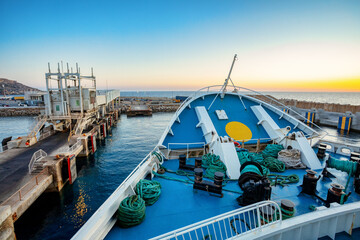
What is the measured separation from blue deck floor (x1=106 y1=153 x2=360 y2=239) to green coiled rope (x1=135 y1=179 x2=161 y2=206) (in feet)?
0.54

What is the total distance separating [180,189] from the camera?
19.7 feet

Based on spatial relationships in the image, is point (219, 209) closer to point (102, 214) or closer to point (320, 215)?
point (320, 215)

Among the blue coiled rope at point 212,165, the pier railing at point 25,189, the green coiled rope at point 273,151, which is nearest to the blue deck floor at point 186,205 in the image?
the blue coiled rope at point 212,165

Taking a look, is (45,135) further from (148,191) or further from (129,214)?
(129,214)

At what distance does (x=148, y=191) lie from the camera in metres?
5.32

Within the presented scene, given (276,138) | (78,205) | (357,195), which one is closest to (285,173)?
(357,195)

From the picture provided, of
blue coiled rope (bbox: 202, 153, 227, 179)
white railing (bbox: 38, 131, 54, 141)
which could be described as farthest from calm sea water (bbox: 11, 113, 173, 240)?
blue coiled rope (bbox: 202, 153, 227, 179)

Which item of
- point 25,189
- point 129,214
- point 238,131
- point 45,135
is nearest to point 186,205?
point 129,214

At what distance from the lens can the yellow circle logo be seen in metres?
10.2

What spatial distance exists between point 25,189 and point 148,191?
25.2ft

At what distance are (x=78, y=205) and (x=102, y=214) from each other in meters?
8.39

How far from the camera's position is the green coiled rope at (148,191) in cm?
515

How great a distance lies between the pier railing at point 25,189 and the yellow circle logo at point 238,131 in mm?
10733

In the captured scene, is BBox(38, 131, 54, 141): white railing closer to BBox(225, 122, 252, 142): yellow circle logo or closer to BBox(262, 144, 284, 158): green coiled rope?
BBox(225, 122, 252, 142): yellow circle logo
